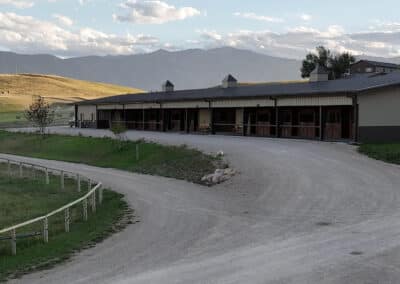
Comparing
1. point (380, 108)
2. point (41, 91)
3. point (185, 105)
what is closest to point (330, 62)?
point (185, 105)

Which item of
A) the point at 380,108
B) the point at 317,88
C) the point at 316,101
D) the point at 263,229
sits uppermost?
the point at 317,88

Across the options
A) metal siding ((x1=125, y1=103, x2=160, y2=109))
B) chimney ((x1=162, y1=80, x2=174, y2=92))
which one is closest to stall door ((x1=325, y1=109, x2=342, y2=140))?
metal siding ((x1=125, y1=103, x2=160, y2=109))

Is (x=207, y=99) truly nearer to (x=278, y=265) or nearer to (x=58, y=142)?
(x=58, y=142)

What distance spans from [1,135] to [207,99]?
78.8 feet

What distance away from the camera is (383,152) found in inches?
1098

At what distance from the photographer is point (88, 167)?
114 feet

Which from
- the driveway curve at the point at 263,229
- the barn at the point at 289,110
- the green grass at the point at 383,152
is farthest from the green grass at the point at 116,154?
the barn at the point at 289,110

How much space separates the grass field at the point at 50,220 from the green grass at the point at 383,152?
1230cm

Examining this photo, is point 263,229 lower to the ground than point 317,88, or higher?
lower

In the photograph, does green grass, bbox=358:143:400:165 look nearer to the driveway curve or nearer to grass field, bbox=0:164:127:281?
the driveway curve

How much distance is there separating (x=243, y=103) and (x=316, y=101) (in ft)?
24.5

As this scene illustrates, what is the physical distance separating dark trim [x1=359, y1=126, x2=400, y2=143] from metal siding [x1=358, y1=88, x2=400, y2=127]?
0.23m

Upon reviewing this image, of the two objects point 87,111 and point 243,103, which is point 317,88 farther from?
point 87,111

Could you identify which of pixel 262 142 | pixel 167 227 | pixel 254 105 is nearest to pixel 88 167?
pixel 262 142
